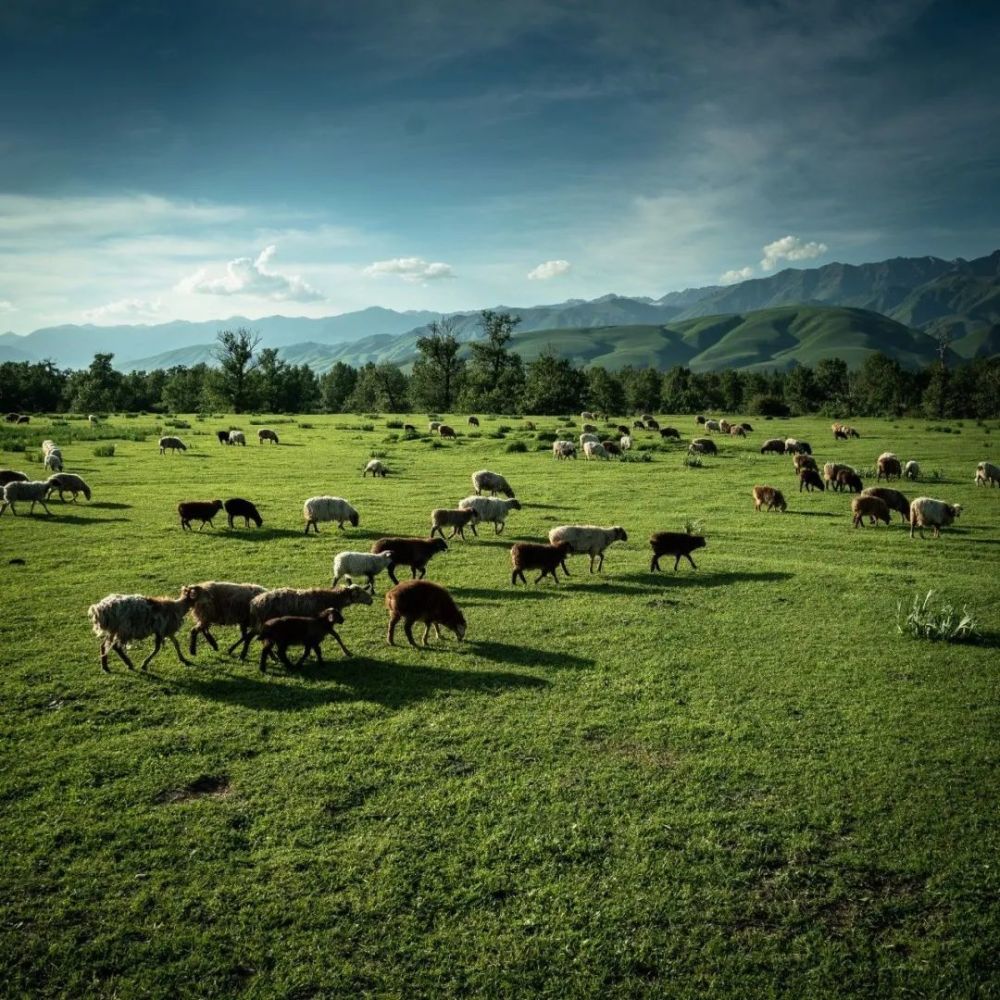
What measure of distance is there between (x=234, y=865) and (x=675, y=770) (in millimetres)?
5701

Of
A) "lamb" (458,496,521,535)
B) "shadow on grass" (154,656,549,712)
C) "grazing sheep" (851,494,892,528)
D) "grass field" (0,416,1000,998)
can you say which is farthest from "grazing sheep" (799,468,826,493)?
"shadow on grass" (154,656,549,712)

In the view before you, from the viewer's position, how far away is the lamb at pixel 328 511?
2258 centimetres

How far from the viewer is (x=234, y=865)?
7.20 m

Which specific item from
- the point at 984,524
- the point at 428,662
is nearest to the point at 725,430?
the point at 984,524

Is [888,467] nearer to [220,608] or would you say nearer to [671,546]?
[671,546]

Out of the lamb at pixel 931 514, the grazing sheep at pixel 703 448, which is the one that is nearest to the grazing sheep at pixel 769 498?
the lamb at pixel 931 514

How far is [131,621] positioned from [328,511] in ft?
37.1

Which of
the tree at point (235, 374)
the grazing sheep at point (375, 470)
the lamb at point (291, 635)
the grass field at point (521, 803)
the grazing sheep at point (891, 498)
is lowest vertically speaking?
the grass field at point (521, 803)

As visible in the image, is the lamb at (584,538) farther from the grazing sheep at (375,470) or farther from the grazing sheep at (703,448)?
the grazing sheep at (703,448)

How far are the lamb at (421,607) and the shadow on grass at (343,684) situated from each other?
1.07m

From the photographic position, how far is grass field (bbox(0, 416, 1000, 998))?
6.16 meters

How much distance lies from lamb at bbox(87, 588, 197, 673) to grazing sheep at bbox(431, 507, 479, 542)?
10.6 meters

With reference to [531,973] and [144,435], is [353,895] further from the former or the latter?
[144,435]

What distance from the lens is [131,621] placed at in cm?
1152
